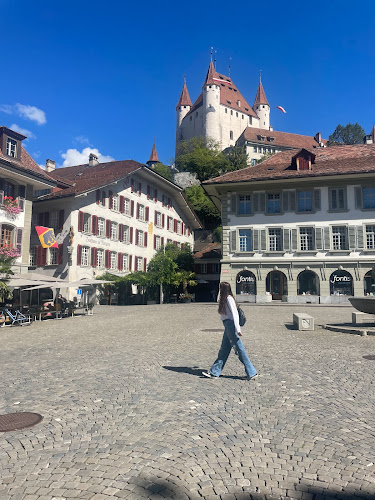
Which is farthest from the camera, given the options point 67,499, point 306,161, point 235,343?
point 306,161

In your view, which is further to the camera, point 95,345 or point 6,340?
point 6,340

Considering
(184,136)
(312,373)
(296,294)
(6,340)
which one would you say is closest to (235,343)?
(312,373)

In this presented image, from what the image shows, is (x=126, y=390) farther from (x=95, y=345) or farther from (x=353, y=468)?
(x=95, y=345)

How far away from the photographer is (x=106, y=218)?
3781 centimetres

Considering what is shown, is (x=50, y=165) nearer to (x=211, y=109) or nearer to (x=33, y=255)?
(x=33, y=255)

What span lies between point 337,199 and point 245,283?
962cm

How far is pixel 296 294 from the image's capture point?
33.5 m

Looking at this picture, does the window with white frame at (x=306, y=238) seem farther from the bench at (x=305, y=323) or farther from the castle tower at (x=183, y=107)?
the castle tower at (x=183, y=107)

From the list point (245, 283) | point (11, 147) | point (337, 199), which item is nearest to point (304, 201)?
point (337, 199)

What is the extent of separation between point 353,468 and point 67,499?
7.73ft

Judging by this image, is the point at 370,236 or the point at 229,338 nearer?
the point at 229,338

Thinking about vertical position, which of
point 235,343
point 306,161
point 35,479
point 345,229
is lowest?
point 35,479

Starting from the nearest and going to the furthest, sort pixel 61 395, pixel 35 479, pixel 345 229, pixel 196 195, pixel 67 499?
pixel 67 499 < pixel 35 479 < pixel 61 395 < pixel 345 229 < pixel 196 195

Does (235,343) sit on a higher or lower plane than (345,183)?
lower
